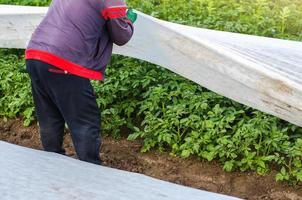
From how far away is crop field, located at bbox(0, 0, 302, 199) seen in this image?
2.89m

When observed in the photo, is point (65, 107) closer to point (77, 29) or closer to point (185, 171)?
point (77, 29)

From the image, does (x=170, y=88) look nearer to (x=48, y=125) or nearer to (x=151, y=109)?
(x=151, y=109)

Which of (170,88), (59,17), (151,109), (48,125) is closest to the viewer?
(59,17)

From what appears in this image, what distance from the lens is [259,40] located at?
3.23 metres

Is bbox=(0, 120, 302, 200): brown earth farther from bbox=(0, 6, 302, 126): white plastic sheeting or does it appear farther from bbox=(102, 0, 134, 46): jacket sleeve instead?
bbox=(102, 0, 134, 46): jacket sleeve

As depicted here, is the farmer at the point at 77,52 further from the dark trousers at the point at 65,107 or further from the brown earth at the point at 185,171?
the brown earth at the point at 185,171

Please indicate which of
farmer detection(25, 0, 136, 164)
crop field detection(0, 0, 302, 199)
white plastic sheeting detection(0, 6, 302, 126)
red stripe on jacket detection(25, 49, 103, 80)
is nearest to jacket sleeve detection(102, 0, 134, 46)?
farmer detection(25, 0, 136, 164)

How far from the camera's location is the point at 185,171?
2.97 metres

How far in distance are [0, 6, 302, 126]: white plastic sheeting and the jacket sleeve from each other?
17.6 inches

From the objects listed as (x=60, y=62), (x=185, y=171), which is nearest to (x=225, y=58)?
(x=185, y=171)

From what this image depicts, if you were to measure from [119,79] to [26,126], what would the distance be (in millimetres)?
633

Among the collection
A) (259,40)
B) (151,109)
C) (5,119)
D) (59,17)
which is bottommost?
(5,119)

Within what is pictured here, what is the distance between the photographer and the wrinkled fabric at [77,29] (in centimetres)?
246

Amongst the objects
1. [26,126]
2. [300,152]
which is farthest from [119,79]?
[300,152]
